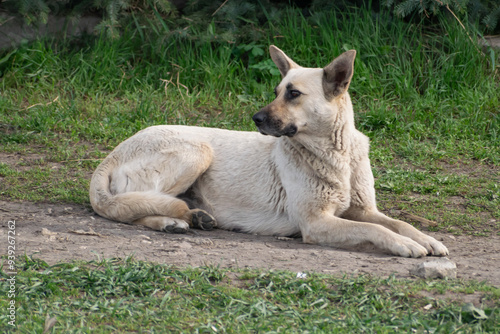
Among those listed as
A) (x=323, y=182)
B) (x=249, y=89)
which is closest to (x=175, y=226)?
(x=323, y=182)

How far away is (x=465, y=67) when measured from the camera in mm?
7941

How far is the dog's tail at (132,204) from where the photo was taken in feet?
16.7

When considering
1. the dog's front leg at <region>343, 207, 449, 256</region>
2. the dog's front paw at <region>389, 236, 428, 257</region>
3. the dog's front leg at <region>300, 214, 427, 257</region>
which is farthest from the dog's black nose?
the dog's front paw at <region>389, 236, 428, 257</region>

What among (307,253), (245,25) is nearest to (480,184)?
(307,253)

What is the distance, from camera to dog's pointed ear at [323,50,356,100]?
4.79m

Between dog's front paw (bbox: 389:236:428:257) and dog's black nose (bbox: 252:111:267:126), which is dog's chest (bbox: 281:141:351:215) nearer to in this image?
dog's black nose (bbox: 252:111:267:126)

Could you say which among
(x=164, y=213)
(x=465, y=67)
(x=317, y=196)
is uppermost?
(x=465, y=67)

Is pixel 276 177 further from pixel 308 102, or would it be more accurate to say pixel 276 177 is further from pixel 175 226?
pixel 175 226

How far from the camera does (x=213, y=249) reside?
14.5 ft

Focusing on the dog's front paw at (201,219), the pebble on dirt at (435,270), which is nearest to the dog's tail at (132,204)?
the dog's front paw at (201,219)

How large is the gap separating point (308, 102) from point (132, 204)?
162 cm

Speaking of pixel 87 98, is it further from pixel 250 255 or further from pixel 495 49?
pixel 495 49

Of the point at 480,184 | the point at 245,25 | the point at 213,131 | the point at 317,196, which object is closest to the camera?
the point at 317,196

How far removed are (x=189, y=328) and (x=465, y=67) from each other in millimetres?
6048
